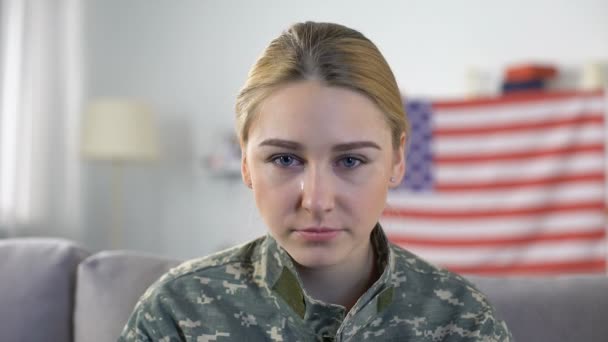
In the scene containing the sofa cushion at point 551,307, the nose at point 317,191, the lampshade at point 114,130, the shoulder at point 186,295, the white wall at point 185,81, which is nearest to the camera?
the nose at point 317,191

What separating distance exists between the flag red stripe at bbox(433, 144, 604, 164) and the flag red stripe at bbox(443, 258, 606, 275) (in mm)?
476

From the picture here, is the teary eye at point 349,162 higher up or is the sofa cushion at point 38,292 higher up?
the teary eye at point 349,162

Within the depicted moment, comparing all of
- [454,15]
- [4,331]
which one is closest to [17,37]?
[454,15]

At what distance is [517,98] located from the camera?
3.44m

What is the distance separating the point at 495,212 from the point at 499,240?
0.13m

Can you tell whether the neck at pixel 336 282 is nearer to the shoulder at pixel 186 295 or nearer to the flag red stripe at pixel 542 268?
the shoulder at pixel 186 295

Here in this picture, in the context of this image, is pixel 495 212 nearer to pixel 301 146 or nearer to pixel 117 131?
pixel 117 131

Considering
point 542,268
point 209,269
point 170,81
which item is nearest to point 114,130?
point 170,81

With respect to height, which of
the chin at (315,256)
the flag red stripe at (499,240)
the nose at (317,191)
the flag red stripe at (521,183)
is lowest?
the flag red stripe at (499,240)

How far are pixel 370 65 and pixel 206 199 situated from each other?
366 cm

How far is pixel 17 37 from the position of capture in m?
4.16

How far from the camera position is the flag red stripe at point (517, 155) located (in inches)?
132

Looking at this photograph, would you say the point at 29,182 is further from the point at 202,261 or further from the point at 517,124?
the point at 202,261

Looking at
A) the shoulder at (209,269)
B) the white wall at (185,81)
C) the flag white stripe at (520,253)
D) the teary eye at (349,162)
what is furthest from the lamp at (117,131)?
the teary eye at (349,162)
